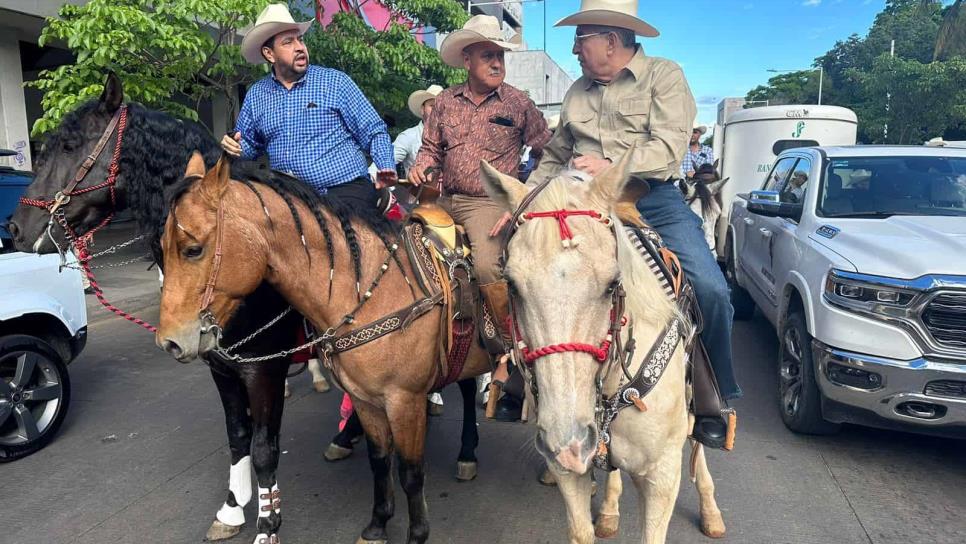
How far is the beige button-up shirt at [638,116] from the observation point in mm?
2762

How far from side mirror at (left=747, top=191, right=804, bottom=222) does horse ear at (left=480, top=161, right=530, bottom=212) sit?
3554 mm

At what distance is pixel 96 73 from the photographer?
7191 millimetres

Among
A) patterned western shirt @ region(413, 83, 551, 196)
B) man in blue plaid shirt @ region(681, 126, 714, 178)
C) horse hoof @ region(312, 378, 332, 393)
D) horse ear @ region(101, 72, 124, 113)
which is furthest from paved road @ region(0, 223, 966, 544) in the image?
man in blue plaid shirt @ region(681, 126, 714, 178)

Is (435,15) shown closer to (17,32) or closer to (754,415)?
(17,32)

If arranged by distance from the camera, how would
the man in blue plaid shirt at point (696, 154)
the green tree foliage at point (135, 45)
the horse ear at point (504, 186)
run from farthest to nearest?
the man in blue plaid shirt at point (696, 154), the green tree foliage at point (135, 45), the horse ear at point (504, 186)

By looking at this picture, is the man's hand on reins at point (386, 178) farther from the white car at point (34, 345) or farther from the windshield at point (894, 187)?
the windshield at point (894, 187)

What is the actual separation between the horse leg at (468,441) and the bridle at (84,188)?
2175 mm

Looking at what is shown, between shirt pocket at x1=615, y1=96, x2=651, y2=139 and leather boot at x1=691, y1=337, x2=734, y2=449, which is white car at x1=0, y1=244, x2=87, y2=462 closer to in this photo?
shirt pocket at x1=615, y1=96, x2=651, y2=139

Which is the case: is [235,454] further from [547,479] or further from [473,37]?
[473,37]

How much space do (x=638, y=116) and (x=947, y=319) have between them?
219 cm

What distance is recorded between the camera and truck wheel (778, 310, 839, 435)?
4070 millimetres

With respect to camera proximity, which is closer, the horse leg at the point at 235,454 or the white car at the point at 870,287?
the horse leg at the point at 235,454

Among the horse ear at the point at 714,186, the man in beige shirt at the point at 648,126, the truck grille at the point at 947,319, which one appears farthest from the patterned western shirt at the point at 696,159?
the man in beige shirt at the point at 648,126

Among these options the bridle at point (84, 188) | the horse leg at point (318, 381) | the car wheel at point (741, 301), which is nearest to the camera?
the bridle at point (84, 188)
